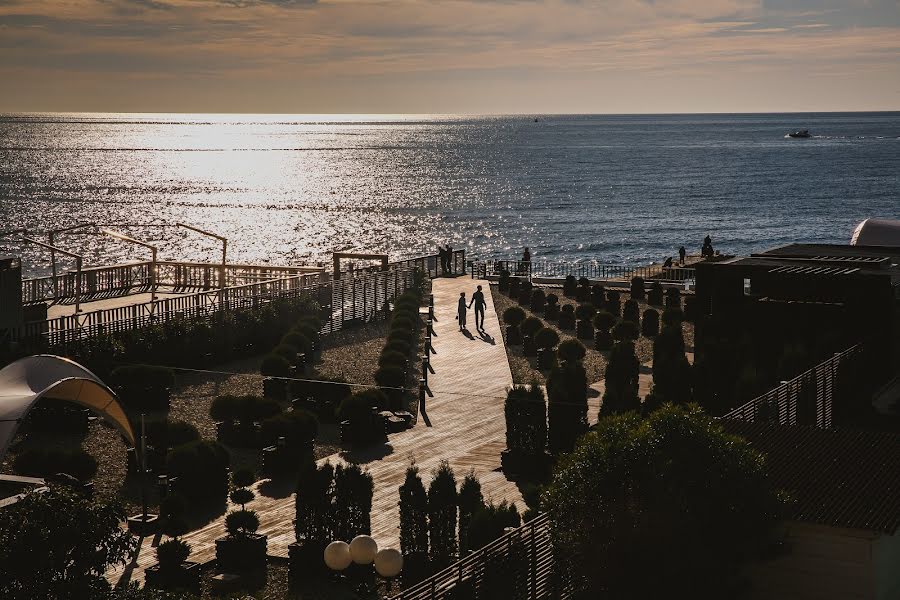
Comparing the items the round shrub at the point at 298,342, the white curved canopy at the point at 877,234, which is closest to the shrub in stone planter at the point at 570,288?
the white curved canopy at the point at 877,234

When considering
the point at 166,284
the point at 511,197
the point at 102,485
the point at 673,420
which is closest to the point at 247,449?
the point at 102,485

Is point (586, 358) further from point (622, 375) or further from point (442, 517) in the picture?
point (442, 517)

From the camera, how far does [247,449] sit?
71.6 feet

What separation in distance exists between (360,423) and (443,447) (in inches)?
61.5

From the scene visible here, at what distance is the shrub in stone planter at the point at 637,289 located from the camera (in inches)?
1633

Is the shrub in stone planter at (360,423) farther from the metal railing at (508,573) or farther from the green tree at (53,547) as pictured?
the green tree at (53,547)

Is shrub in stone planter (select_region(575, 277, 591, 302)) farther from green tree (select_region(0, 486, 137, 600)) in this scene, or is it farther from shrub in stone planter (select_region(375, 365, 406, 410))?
green tree (select_region(0, 486, 137, 600))

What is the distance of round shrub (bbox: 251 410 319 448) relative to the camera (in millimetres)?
20562

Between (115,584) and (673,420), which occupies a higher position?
(673,420)

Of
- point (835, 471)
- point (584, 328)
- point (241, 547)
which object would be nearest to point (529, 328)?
point (584, 328)

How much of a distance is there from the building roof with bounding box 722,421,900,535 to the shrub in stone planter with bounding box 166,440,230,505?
7684 millimetres

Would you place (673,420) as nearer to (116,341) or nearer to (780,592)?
(780,592)

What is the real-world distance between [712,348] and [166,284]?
71.9ft

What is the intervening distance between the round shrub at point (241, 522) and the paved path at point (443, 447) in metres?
0.52
